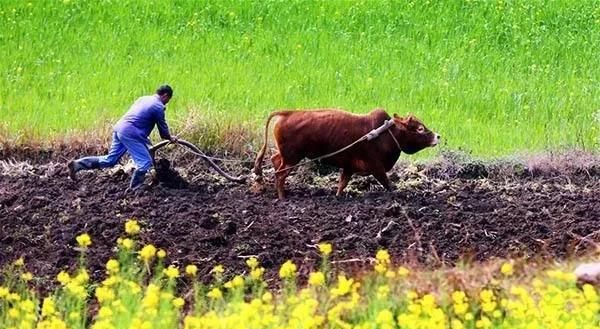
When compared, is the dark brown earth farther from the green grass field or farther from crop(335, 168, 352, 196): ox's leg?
the green grass field

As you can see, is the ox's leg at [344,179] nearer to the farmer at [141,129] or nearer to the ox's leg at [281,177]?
the ox's leg at [281,177]

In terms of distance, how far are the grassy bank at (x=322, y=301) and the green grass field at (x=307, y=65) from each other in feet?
15.8

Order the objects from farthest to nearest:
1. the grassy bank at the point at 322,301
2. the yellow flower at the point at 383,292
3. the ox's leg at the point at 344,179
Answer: the ox's leg at the point at 344,179 → the yellow flower at the point at 383,292 → the grassy bank at the point at 322,301

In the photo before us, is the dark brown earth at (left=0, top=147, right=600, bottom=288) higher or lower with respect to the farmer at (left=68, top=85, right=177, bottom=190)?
lower

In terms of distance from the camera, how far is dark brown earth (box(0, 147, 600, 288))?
10445 mm

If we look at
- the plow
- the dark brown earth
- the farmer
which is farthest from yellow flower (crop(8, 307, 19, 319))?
the plow

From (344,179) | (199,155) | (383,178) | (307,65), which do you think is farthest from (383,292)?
(307,65)

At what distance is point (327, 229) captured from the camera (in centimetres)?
1101

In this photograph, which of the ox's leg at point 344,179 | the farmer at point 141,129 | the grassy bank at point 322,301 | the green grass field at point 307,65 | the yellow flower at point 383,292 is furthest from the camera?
the green grass field at point 307,65

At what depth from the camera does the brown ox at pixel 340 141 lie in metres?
12.2

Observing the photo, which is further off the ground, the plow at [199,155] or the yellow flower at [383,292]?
the yellow flower at [383,292]

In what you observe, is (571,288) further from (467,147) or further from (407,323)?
(467,147)

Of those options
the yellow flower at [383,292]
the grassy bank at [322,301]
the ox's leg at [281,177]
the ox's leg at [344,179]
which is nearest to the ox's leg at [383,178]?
the ox's leg at [344,179]

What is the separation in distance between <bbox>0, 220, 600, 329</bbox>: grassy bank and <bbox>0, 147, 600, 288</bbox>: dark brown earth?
81 cm
